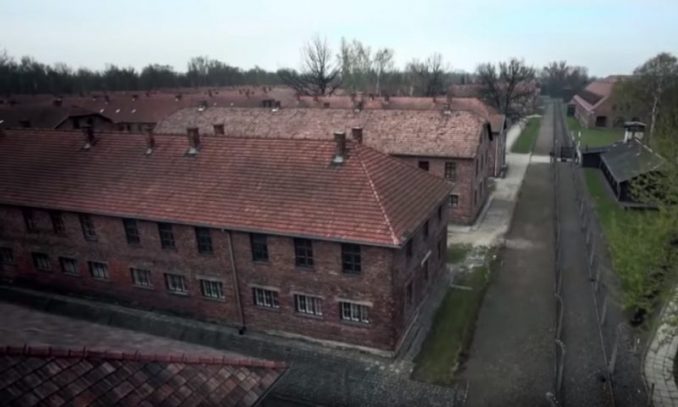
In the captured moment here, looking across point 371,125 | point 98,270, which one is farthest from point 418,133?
point 98,270

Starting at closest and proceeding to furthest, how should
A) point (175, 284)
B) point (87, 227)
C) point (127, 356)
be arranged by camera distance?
1. point (127, 356)
2. point (175, 284)
3. point (87, 227)

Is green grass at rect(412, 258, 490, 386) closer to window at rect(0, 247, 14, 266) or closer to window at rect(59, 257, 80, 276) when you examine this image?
window at rect(59, 257, 80, 276)

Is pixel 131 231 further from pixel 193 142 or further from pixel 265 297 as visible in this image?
pixel 265 297

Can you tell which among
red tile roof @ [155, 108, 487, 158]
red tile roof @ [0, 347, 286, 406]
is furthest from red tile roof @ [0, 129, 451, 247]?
red tile roof @ [155, 108, 487, 158]

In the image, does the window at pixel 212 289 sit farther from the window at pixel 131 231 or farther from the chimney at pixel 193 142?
the chimney at pixel 193 142

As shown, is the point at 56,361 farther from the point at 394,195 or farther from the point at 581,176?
the point at 581,176

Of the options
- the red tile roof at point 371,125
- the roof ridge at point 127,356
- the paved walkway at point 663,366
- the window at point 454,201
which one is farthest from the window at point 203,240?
the window at point 454,201
